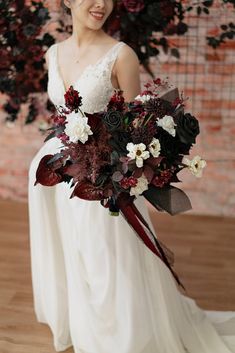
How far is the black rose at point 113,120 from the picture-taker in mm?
1881

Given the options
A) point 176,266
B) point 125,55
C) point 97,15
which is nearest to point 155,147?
point 125,55

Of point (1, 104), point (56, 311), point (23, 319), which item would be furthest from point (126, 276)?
point (1, 104)

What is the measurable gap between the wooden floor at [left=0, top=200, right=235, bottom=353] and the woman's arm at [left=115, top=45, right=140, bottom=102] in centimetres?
118

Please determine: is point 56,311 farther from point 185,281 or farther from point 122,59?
point 122,59

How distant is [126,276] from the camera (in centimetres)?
231

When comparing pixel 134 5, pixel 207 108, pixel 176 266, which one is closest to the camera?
pixel 176 266

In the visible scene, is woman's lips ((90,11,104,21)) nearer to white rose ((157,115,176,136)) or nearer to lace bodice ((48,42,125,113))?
lace bodice ((48,42,125,113))

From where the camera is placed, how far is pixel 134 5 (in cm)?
350

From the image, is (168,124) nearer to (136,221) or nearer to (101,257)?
(136,221)

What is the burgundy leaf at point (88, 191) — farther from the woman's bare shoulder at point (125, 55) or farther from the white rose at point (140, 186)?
the woman's bare shoulder at point (125, 55)

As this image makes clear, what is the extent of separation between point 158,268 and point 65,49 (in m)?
1.02

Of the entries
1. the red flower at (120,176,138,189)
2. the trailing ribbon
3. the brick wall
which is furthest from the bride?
the brick wall

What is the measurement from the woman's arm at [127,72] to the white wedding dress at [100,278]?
0.11 ft

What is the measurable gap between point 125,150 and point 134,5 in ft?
6.08
